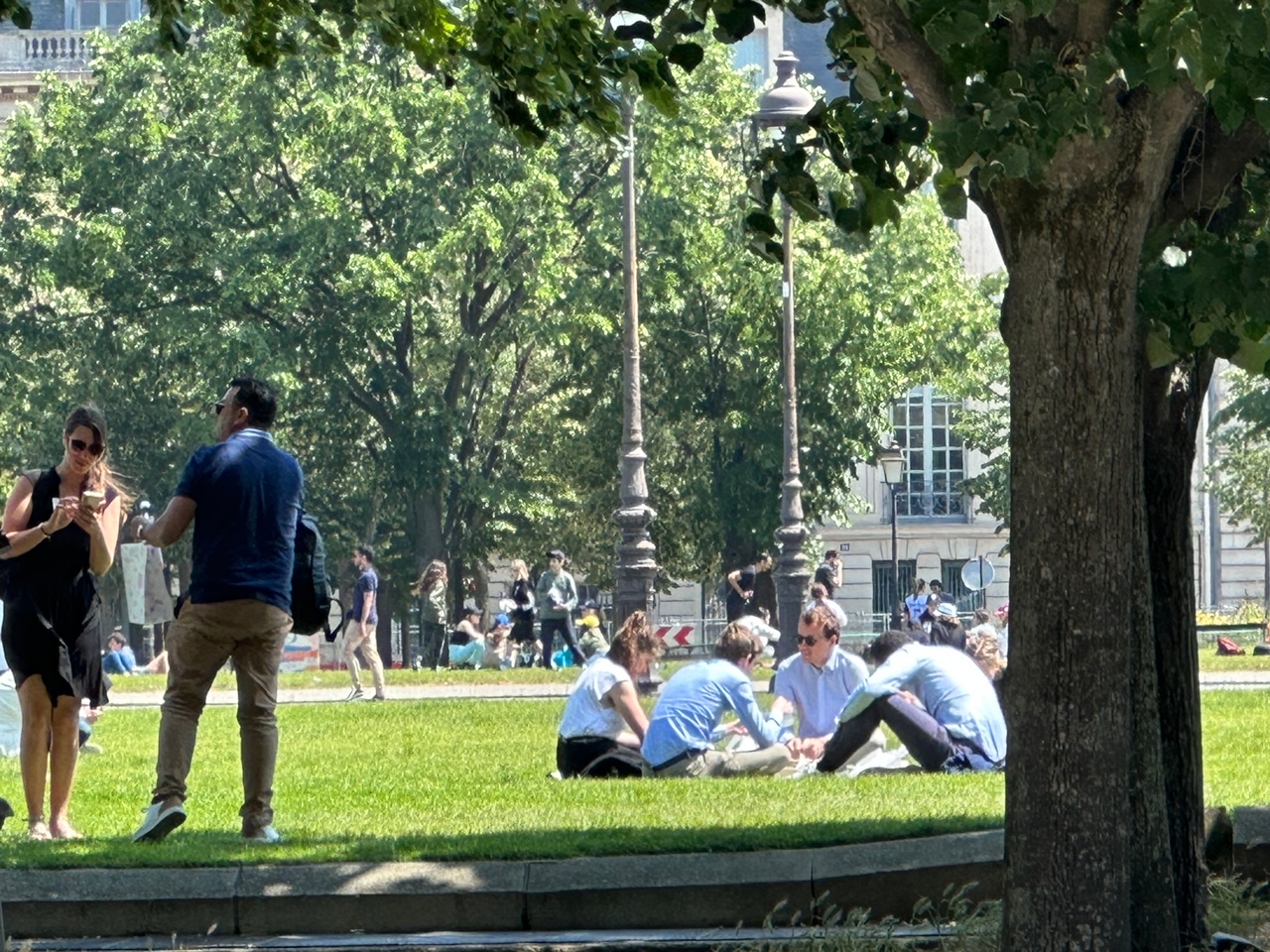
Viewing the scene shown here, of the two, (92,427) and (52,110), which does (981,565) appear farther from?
(92,427)

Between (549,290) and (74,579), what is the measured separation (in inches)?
1144

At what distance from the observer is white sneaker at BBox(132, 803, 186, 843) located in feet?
28.0

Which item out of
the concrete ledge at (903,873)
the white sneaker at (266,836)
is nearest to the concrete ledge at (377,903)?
the concrete ledge at (903,873)

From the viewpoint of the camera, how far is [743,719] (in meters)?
12.5

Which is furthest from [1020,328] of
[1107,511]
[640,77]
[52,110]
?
[52,110]

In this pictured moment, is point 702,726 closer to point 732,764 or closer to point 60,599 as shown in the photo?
point 732,764

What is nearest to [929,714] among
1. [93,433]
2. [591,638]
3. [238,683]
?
[238,683]

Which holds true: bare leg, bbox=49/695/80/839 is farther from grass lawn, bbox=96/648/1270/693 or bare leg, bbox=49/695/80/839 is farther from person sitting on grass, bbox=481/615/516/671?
person sitting on grass, bbox=481/615/516/671

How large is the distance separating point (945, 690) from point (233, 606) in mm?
4841

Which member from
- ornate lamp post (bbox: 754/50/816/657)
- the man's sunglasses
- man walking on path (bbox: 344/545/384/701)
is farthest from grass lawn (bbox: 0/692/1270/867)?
ornate lamp post (bbox: 754/50/816/657)

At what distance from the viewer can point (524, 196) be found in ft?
125

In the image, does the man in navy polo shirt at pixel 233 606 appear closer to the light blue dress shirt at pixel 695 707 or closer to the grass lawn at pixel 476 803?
the grass lawn at pixel 476 803

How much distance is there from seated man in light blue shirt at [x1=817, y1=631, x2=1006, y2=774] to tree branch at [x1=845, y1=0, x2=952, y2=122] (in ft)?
20.9

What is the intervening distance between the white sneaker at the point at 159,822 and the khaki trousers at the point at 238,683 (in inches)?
2.2
